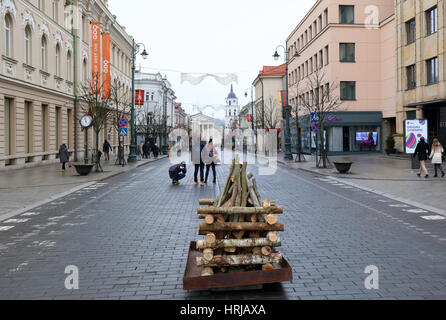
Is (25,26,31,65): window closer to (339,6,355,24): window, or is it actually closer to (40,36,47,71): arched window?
(40,36,47,71): arched window

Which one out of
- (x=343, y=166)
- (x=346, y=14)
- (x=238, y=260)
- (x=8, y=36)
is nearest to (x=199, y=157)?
(x=343, y=166)

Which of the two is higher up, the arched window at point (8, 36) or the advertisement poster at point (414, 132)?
the arched window at point (8, 36)

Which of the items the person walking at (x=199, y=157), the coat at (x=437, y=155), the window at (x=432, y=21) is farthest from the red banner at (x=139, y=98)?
the coat at (x=437, y=155)

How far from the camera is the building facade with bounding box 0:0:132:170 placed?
80.9ft

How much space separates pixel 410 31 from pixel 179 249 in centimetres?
3156

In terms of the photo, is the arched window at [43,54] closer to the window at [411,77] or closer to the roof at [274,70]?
the window at [411,77]

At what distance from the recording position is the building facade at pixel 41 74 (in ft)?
80.9

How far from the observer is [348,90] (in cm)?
4300

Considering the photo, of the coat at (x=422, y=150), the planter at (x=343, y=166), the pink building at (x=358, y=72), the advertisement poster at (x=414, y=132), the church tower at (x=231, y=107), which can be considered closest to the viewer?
the coat at (x=422, y=150)

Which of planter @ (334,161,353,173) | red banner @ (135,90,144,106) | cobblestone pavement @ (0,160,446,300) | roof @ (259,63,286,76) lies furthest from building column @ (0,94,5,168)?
roof @ (259,63,286,76)

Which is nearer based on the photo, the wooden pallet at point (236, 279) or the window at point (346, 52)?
the wooden pallet at point (236, 279)

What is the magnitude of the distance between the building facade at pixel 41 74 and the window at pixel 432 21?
887 inches

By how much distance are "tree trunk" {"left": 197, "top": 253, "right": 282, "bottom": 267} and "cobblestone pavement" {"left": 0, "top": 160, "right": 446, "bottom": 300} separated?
32 centimetres

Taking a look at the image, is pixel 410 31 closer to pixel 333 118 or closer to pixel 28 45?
pixel 333 118
